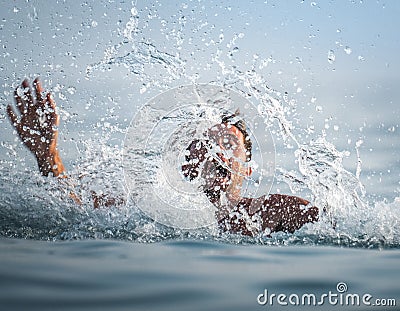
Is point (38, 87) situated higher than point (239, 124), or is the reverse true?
point (38, 87)

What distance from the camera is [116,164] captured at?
480 centimetres

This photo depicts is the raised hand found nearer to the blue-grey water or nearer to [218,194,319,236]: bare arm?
[218,194,319,236]: bare arm

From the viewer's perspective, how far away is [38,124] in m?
4.28

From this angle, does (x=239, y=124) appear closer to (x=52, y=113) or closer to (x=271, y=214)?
(x=271, y=214)

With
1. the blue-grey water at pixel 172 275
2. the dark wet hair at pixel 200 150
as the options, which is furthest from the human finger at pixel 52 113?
the blue-grey water at pixel 172 275

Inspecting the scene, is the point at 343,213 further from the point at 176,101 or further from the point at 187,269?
the point at 187,269

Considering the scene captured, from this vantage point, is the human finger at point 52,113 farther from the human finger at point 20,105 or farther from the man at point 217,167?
the human finger at point 20,105

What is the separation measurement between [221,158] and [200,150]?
217 mm

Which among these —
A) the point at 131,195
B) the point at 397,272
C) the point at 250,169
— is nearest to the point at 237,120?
the point at 250,169

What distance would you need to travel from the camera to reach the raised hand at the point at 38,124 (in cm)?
421

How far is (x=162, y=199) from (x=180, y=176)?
0.44 meters

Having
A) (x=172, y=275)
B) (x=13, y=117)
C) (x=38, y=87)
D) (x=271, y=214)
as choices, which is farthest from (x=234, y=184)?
(x=172, y=275)

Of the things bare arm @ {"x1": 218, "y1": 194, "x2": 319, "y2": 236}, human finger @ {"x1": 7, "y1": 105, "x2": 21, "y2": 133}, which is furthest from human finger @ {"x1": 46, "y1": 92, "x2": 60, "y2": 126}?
bare arm @ {"x1": 218, "y1": 194, "x2": 319, "y2": 236}

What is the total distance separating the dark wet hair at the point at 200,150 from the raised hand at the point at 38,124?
110 cm
